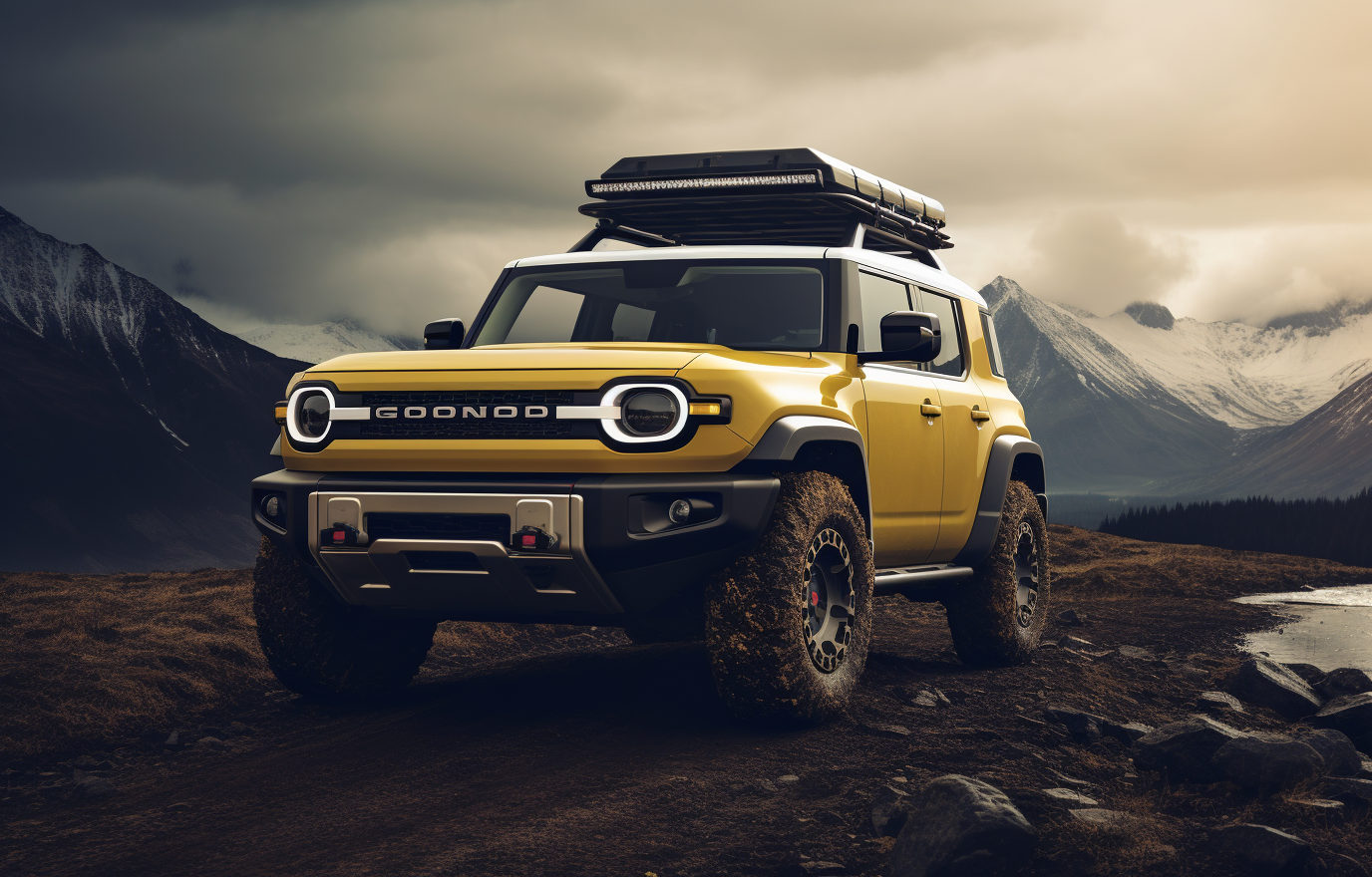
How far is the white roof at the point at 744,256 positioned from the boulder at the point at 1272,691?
3185 mm

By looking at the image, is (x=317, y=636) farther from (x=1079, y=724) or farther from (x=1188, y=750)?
(x=1188, y=750)

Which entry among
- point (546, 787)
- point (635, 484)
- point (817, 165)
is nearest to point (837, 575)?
point (635, 484)

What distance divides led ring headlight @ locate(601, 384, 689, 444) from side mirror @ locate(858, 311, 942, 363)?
4.54 ft

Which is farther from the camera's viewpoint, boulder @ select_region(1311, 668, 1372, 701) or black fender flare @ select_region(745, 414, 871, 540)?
boulder @ select_region(1311, 668, 1372, 701)

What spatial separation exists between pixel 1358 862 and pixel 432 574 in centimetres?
363

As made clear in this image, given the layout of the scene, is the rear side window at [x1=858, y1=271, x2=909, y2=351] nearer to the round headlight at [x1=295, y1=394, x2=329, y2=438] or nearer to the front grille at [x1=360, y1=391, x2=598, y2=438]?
the front grille at [x1=360, y1=391, x2=598, y2=438]

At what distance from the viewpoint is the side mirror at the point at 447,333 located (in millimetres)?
7125

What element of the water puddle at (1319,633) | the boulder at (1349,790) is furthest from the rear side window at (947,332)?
the water puddle at (1319,633)

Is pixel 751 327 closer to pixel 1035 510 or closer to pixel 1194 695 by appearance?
pixel 1035 510

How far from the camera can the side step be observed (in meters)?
6.75

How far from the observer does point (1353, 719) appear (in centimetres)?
727

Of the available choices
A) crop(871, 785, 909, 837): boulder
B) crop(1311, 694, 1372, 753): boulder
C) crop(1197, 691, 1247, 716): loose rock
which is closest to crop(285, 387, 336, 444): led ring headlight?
crop(871, 785, 909, 837): boulder

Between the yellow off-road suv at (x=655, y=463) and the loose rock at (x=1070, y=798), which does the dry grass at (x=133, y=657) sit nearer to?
the yellow off-road suv at (x=655, y=463)

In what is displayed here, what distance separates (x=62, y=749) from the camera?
20.8ft
